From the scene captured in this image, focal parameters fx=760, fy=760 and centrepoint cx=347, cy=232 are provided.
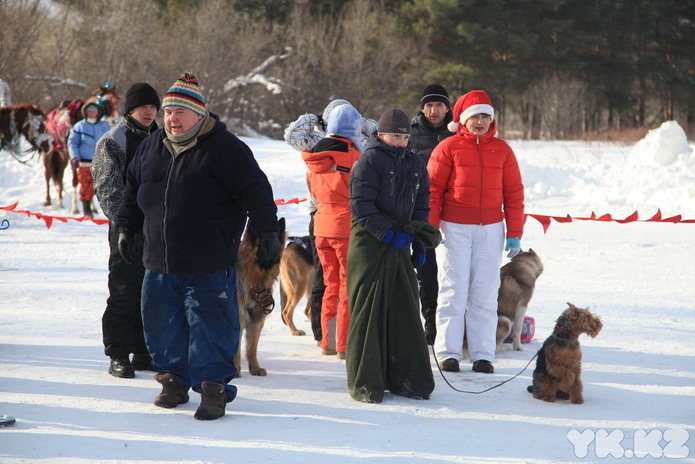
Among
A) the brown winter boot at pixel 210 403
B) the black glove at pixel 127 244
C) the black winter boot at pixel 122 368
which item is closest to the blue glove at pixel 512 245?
the brown winter boot at pixel 210 403

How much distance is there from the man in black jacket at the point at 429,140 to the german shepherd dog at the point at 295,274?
98 centimetres

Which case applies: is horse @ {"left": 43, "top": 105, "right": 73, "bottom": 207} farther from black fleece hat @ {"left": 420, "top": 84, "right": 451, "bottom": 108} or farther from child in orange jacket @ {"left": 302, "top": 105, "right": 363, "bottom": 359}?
child in orange jacket @ {"left": 302, "top": 105, "right": 363, "bottom": 359}

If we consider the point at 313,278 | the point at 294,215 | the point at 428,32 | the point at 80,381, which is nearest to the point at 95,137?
Answer: the point at 294,215

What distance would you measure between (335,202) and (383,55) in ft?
99.1

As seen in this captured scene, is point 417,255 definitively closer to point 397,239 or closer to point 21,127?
point 397,239

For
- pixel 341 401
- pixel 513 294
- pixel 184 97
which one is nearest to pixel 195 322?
pixel 341 401

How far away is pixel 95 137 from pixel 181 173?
9359 mm

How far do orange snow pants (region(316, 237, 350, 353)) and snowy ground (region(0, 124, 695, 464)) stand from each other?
234mm

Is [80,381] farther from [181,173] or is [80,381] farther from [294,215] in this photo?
[294,215]

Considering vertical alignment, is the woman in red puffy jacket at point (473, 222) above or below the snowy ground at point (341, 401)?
above

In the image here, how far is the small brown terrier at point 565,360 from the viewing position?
4.61 m

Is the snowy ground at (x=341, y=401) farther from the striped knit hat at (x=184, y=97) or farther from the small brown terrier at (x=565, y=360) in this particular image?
the striped knit hat at (x=184, y=97)

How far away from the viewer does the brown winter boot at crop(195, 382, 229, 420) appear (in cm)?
418

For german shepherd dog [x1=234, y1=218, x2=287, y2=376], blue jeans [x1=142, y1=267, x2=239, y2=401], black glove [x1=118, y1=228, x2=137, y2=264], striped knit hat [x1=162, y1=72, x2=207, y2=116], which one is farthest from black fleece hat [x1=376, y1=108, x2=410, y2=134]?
black glove [x1=118, y1=228, x2=137, y2=264]
